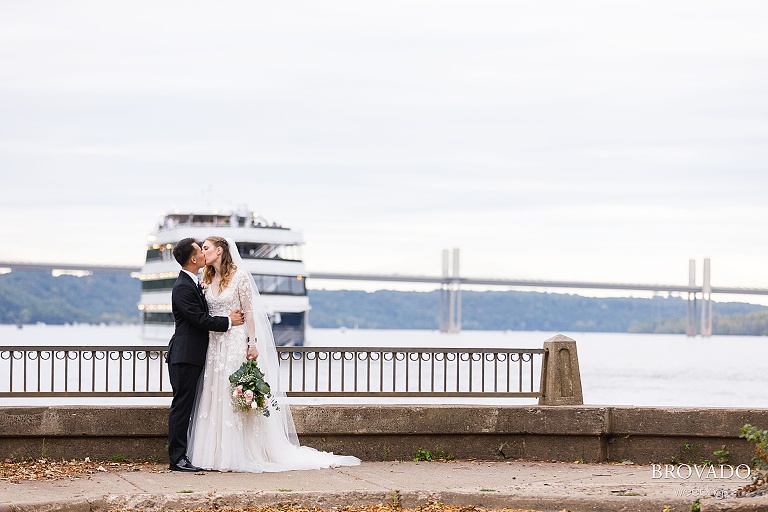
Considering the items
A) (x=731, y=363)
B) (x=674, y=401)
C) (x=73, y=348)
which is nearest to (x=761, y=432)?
(x=73, y=348)

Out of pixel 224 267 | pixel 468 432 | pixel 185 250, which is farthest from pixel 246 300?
pixel 468 432

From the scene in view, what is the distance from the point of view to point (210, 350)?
952cm

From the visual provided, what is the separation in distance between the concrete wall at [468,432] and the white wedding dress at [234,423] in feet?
1.47

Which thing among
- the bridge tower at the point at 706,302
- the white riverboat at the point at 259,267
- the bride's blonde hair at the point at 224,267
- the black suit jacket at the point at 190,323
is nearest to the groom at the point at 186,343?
the black suit jacket at the point at 190,323

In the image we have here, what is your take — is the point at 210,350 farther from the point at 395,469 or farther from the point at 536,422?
the point at 536,422

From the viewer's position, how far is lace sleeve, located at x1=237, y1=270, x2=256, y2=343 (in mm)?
9445

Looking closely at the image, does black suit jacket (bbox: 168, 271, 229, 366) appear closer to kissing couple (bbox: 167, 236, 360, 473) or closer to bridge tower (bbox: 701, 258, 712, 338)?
kissing couple (bbox: 167, 236, 360, 473)

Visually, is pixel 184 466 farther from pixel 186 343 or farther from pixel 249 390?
pixel 186 343

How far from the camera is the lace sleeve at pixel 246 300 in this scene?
945 centimetres

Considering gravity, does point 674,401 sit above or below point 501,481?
below

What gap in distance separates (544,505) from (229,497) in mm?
Answer: 2154

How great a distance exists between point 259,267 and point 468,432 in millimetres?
49522

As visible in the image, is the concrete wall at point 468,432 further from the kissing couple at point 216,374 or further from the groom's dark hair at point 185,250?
the groom's dark hair at point 185,250

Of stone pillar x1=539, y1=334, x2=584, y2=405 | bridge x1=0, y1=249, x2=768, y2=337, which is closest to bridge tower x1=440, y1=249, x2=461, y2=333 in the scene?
bridge x1=0, y1=249, x2=768, y2=337
